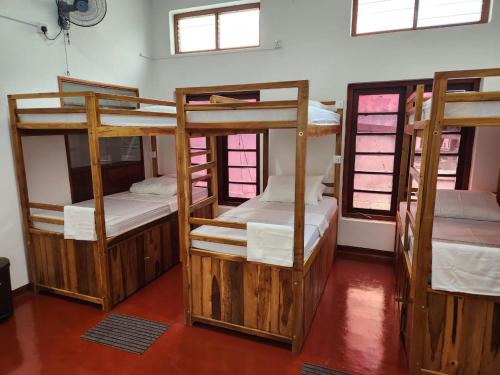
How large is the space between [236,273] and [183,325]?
0.72 m

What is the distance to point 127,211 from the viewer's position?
337 centimetres

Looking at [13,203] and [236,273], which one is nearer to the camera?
[236,273]

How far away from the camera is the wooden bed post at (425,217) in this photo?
6.00 feet

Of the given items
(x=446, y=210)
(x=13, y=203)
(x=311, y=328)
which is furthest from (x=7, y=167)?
(x=446, y=210)

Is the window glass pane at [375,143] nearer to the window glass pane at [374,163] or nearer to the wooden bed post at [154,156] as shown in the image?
the window glass pane at [374,163]

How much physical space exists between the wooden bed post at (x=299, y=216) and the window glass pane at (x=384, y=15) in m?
2.27

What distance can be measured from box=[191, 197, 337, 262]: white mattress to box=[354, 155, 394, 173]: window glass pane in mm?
535

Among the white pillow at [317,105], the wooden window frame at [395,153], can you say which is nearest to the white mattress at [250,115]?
the white pillow at [317,105]

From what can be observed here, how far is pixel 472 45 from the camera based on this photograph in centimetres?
329

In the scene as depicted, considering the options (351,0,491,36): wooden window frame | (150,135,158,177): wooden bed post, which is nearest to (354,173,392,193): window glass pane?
(351,0,491,36): wooden window frame

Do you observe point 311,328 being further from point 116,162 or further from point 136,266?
point 116,162

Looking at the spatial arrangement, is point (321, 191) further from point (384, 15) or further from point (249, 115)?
point (384, 15)

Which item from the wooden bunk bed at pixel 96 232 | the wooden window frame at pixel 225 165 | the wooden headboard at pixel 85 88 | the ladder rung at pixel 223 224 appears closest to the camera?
the ladder rung at pixel 223 224

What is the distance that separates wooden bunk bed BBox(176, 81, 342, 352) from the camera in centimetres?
218
